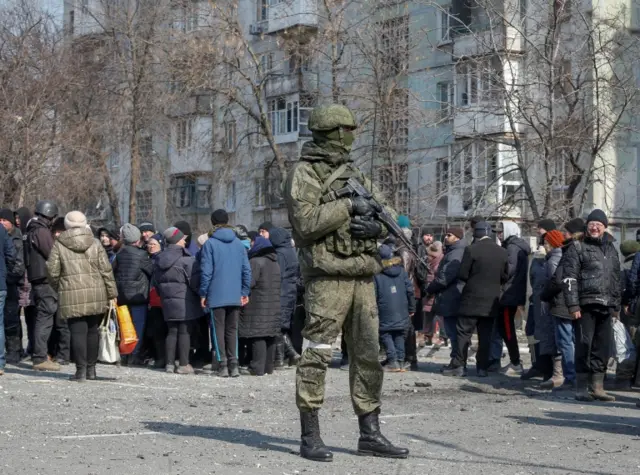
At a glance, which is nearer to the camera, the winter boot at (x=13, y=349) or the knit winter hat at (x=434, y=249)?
the winter boot at (x=13, y=349)

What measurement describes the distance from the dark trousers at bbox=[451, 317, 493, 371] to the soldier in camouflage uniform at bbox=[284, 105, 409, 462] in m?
6.68

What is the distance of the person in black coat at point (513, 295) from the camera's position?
Result: 15.2 meters

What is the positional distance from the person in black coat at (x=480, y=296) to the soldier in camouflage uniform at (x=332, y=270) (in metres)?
6.56

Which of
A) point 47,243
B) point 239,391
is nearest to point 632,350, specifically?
point 239,391

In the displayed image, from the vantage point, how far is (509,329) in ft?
50.9

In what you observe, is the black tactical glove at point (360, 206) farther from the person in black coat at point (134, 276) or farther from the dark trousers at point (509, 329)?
the person in black coat at point (134, 276)

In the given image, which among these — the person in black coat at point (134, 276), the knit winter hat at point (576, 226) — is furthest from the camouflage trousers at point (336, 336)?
the person in black coat at point (134, 276)

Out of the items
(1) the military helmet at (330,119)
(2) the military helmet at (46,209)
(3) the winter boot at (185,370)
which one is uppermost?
(1) the military helmet at (330,119)

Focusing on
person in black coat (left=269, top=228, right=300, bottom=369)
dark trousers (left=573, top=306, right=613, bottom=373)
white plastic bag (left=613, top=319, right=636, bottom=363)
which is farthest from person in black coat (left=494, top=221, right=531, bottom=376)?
dark trousers (left=573, top=306, right=613, bottom=373)

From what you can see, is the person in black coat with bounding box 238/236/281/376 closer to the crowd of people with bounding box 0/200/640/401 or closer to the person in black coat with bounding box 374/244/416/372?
the crowd of people with bounding box 0/200/640/401

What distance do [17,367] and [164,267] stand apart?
2054mm

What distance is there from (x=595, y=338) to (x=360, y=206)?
486cm

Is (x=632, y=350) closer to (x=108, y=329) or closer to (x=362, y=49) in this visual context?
(x=108, y=329)

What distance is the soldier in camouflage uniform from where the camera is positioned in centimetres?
823
